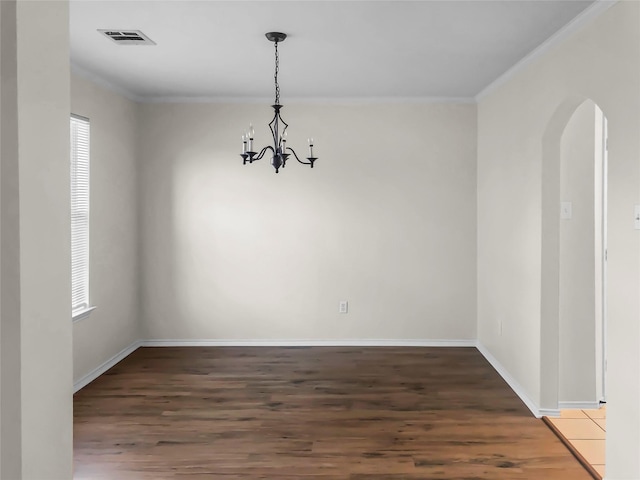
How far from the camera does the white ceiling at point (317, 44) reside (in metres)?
3.11

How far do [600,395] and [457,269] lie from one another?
6.74ft

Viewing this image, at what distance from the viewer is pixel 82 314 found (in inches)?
177

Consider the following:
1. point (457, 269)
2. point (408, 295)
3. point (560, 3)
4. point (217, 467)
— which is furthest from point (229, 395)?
point (560, 3)

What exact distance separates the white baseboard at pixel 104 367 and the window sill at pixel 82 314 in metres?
0.50

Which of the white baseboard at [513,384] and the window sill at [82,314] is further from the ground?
the window sill at [82,314]

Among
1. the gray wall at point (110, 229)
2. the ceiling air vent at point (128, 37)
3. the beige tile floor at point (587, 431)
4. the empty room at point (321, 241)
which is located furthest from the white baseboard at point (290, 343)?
the ceiling air vent at point (128, 37)

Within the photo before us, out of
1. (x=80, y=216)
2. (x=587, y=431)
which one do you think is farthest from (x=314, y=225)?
(x=587, y=431)

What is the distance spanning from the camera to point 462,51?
13.1 ft

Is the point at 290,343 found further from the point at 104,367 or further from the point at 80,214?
the point at 80,214

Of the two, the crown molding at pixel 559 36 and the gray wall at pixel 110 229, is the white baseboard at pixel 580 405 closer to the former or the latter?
the crown molding at pixel 559 36

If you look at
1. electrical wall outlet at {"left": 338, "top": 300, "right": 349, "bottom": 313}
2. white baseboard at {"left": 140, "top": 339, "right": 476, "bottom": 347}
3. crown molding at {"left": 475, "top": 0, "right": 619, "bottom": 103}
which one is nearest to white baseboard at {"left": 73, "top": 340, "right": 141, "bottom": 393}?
white baseboard at {"left": 140, "top": 339, "right": 476, "bottom": 347}

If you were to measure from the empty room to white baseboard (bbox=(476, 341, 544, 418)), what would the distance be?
3cm

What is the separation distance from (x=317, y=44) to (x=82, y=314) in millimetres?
2761

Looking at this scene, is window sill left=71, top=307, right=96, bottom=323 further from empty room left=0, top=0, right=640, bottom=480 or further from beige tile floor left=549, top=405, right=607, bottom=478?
beige tile floor left=549, top=405, right=607, bottom=478
